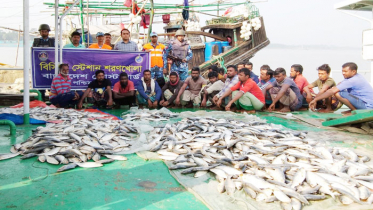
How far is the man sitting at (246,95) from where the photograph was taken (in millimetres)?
8070

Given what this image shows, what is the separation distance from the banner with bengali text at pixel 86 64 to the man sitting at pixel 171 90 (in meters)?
0.92

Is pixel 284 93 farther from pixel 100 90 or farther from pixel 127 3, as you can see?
pixel 127 3

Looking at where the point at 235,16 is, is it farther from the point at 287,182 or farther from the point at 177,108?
the point at 287,182

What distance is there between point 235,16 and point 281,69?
655 inches

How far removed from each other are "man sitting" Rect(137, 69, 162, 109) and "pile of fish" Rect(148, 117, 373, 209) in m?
3.68

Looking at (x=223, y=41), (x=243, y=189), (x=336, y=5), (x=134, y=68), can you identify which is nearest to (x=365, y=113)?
(x=243, y=189)

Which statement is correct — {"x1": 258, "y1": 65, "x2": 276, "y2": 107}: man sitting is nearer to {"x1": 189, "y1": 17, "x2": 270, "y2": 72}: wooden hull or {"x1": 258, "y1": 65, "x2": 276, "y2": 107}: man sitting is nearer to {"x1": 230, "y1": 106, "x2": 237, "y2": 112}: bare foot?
{"x1": 230, "y1": 106, "x2": 237, "y2": 112}: bare foot

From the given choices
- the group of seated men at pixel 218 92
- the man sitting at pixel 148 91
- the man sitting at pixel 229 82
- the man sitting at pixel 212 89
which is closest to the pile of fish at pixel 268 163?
the group of seated men at pixel 218 92

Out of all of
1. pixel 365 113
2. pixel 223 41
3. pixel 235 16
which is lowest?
pixel 365 113

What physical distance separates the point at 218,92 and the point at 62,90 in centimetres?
402

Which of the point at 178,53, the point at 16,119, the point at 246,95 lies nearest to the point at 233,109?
the point at 246,95

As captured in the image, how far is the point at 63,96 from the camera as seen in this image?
8.05m

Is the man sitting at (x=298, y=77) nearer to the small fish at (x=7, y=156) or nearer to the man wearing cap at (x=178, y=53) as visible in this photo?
the man wearing cap at (x=178, y=53)

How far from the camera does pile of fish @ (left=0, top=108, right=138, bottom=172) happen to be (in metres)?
3.82
